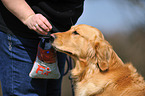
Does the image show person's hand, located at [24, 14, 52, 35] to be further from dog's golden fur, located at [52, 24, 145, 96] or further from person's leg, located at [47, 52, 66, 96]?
person's leg, located at [47, 52, 66, 96]

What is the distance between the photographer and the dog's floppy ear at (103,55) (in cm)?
221

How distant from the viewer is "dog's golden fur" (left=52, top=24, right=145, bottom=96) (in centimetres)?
212

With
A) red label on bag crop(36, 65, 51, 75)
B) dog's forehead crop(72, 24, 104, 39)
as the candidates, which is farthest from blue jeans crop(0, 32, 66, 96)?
dog's forehead crop(72, 24, 104, 39)

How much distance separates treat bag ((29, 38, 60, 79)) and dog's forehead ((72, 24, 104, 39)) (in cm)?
46

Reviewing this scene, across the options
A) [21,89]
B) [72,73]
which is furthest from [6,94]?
[72,73]

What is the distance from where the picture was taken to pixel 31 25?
1.81 m

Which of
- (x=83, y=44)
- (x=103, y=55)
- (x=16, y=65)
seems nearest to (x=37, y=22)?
(x=16, y=65)

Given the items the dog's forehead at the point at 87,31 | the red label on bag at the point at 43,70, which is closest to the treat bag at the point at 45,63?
the red label on bag at the point at 43,70

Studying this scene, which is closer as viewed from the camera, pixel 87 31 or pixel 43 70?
pixel 43 70

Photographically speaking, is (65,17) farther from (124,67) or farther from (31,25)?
(124,67)

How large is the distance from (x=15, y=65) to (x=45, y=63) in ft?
1.11

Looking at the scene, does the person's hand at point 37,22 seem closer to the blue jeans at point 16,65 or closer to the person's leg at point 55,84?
the blue jeans at point 16,65

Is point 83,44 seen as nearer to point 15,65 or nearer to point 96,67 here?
point 96,67

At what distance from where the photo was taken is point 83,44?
241 cm
